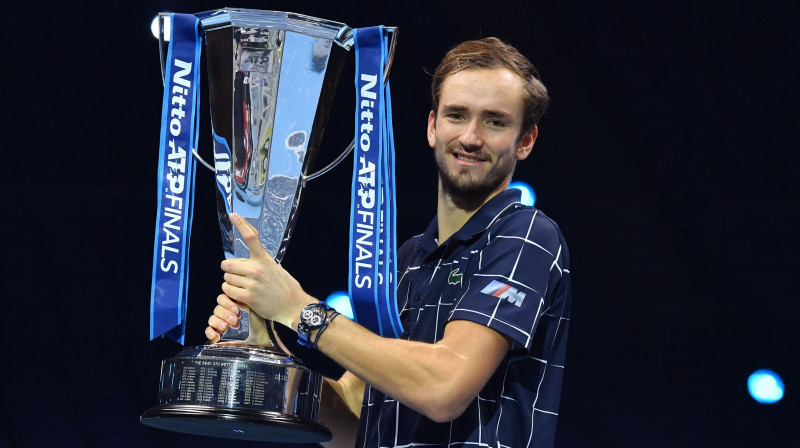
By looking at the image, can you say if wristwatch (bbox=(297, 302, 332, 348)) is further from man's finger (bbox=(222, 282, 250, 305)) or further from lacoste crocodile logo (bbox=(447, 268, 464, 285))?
lacoste crocodile logo (bbox=(447, 268, 464, 285))

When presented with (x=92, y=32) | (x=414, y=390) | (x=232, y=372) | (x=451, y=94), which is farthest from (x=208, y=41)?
(x=92, y=32)

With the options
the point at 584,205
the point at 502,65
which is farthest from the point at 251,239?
the point at 584,205

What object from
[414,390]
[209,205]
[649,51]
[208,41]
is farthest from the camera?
[209,205]

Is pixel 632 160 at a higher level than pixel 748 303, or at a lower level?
higher

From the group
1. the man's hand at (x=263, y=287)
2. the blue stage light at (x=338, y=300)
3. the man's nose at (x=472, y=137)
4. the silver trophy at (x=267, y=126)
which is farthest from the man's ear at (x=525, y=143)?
the blue stage light at (x=338, y=300)

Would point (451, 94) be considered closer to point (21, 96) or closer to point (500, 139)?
point (500, 139)

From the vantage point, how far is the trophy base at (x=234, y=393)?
1572 millimetres

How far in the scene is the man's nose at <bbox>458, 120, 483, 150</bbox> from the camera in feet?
5.72

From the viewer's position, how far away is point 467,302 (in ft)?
5.21

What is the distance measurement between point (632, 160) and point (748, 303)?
55 centimetres

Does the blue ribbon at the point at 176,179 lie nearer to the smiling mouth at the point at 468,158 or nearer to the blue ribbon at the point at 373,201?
the blue ribbon at the point at 373,201

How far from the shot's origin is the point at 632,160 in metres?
3.10

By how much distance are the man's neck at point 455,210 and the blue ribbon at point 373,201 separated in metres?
0.15

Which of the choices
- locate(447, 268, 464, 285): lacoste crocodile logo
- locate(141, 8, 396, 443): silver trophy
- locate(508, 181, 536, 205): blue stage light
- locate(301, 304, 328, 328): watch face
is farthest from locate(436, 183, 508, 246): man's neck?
locate(508, 181, 536, 205): blue stage light
